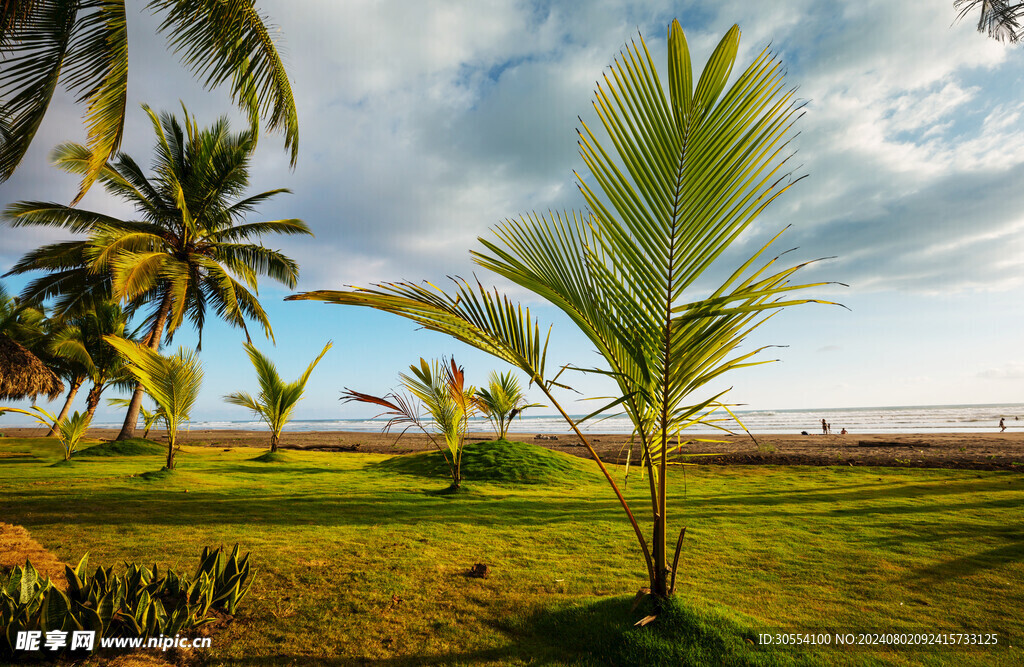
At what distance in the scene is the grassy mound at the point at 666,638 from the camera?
7.80 ft

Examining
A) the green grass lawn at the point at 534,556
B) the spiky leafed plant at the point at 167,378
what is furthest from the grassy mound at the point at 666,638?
the spiky leafed plant at the point at 167,378

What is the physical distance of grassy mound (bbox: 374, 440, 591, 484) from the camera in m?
9.81

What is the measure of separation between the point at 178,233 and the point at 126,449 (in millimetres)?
7257

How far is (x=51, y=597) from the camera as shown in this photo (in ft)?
7.08

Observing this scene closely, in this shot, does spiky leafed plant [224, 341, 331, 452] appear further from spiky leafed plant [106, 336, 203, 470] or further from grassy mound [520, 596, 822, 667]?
grassy mound [520, 596, 822, 667]

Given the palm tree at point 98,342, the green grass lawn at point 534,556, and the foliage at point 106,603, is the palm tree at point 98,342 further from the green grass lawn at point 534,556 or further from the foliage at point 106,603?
the foliage at point 106,603

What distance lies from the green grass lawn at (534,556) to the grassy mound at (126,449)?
454 cm

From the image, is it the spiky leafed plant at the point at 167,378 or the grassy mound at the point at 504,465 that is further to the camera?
the grassy mound at the point at 504,465

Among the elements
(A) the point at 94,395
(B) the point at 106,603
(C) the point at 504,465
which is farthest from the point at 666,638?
(A) the point at 94,395

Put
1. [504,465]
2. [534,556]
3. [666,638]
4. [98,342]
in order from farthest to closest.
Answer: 1. [98,342]
2. [504,465]
3. [534,556]
4. [666,638]

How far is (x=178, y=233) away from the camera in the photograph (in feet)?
50.8

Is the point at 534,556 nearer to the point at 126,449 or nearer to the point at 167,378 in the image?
the point at 167,378

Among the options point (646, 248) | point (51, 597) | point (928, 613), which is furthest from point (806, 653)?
point (51, 597)

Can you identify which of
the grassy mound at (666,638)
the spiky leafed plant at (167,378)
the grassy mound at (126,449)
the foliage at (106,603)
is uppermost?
the spiky leafed plant at (167,378)
